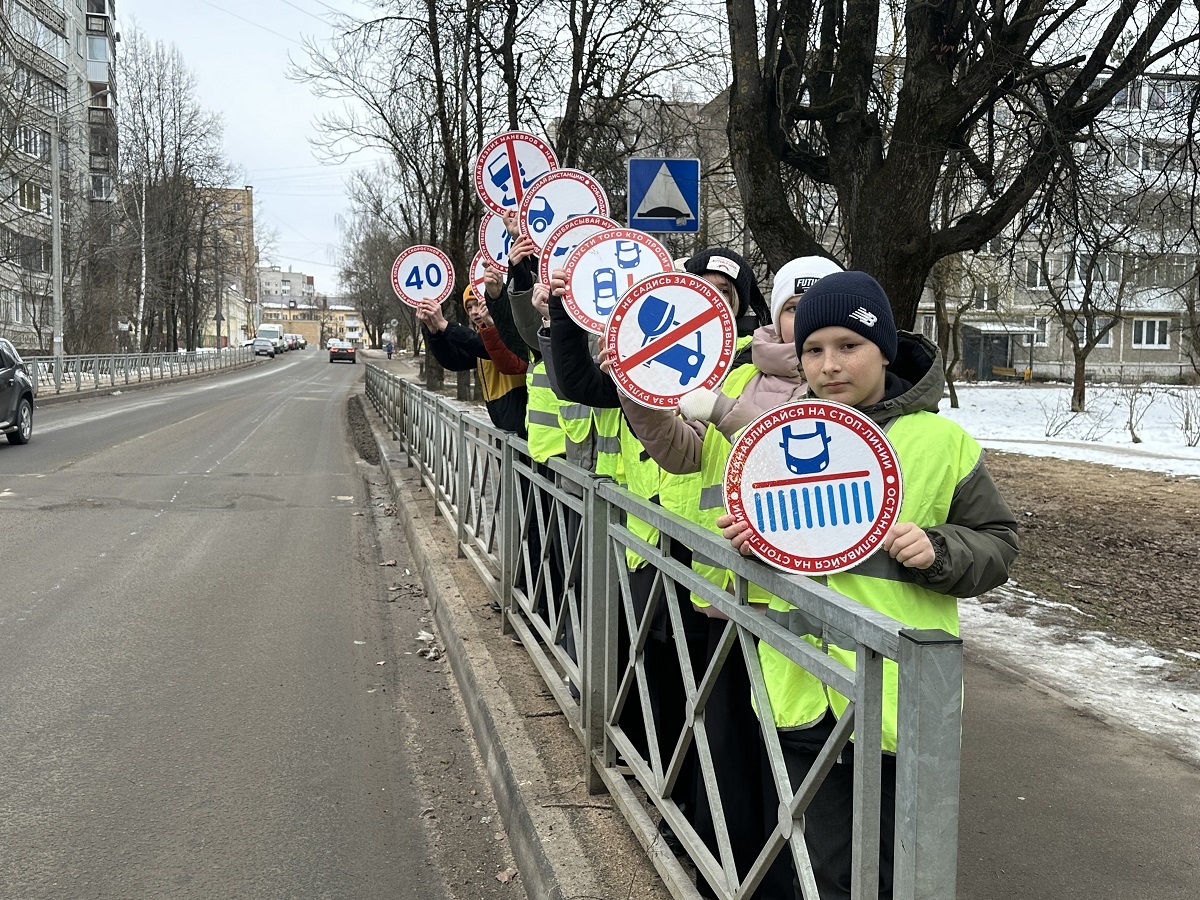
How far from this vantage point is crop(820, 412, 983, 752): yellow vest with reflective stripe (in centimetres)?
224

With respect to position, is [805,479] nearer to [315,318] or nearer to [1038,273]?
[1038,273]

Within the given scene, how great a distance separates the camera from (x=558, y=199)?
471 centimetres

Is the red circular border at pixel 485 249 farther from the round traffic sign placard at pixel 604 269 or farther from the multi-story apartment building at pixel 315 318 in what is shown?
the multi-story apartment building at pixel 315 318

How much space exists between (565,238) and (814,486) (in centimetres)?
207

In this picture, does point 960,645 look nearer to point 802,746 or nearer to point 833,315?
point 802,746

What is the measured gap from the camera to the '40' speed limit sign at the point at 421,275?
23.6ft

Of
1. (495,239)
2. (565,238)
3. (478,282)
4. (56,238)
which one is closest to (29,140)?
(56,238)

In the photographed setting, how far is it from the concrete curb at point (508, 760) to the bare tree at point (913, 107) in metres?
3.93

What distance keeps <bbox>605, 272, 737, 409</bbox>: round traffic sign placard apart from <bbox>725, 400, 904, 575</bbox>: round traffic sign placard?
82cm

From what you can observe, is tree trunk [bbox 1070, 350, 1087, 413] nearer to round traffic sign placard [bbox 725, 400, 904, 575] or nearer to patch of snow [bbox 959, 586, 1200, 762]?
patch of snow [bbox 959, 586, 1200, 762]

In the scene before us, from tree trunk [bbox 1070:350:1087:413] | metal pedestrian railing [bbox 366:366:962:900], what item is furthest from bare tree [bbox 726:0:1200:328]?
tree trunk [bbox 1070:350:1087:413]

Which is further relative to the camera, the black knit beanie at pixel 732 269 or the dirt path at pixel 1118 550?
the dirt path at pixel 1118 550

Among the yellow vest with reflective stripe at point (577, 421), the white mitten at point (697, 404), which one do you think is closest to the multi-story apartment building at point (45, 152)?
the yellow vest with reflective stripe at point (577, 421)

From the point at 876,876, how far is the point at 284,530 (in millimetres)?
8725
